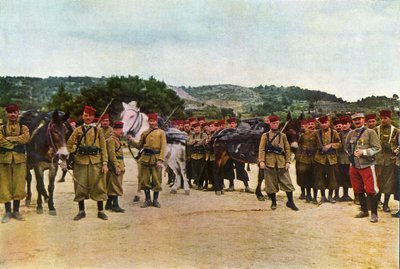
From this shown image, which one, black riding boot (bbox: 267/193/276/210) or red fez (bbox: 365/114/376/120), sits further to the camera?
black riding boot (bbox: 267/193/276/210)

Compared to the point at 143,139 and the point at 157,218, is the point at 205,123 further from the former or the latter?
the point at 157,218

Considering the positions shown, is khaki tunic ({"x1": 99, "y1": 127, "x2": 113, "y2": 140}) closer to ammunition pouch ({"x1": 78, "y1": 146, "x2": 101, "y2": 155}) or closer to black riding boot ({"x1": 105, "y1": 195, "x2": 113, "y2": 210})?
ammunition pouch ({"x1": 78, "y1": 146, "x2": 101, "y2": 155})

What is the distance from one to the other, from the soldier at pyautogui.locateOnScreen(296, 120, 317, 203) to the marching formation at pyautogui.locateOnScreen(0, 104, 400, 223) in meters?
0.02

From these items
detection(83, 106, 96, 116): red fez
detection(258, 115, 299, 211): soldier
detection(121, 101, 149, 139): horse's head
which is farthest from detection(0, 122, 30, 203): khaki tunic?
detection(258, 115, 299, 211): soldier

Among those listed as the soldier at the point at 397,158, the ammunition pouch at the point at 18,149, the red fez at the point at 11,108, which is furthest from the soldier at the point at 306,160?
the red fez at the point at 11,108

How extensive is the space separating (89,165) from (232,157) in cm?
278

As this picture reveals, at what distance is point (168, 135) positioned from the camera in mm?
8492

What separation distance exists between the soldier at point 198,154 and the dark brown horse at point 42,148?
115 inches

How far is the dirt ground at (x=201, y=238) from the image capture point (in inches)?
241

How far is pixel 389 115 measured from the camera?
7062mm

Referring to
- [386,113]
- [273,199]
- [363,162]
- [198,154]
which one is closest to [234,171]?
[198,154]

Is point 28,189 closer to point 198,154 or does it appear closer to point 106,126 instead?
point 106,126

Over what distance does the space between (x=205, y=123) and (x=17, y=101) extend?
3.37 meters

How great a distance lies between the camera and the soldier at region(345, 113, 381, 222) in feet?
22.4
